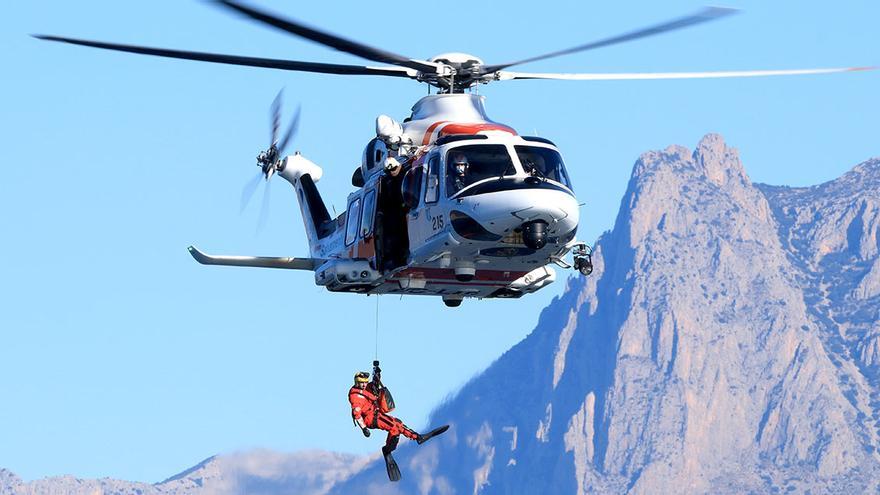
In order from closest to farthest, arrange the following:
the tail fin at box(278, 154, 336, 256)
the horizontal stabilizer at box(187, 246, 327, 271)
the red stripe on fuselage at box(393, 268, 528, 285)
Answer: the red stripe on fuselage at box(393, 268, 528, 285) → the horizontal stabilizer at box(187, 246, 327, 271) → the tail fin at box(278, 154, 336, 256)

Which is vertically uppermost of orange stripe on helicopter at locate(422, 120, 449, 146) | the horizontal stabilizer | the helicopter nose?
orange stripe on helicopter at locate(422, 120, 449, 146)

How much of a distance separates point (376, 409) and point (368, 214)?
5.93m

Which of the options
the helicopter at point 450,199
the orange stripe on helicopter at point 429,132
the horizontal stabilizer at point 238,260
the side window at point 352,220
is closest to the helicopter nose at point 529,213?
the helicopter at point 450,199

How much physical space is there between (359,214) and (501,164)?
289 inches

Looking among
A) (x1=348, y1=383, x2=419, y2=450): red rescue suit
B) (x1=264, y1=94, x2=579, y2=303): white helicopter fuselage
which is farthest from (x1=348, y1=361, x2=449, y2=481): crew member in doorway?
(x1=264, y1=94, x2=579, y2=303): white helicopter fuselage

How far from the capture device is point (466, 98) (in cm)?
5819

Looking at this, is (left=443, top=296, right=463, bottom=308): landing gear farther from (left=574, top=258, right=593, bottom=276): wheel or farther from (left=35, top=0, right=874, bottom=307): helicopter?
(left=574, top=258, right=593, bottom=276): wheel

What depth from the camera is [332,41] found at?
48.4m

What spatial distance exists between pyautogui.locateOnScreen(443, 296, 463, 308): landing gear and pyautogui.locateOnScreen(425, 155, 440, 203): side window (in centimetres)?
618

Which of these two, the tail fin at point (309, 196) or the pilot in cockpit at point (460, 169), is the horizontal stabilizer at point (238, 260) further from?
the pilot in cockpit at point (460, 169)

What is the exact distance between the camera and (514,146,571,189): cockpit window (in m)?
54.1

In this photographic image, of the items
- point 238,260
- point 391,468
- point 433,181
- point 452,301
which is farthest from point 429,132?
point 391,468

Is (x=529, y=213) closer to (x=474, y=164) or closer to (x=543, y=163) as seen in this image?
(x=543, y=163)

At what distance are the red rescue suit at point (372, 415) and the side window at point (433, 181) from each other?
257 inches
